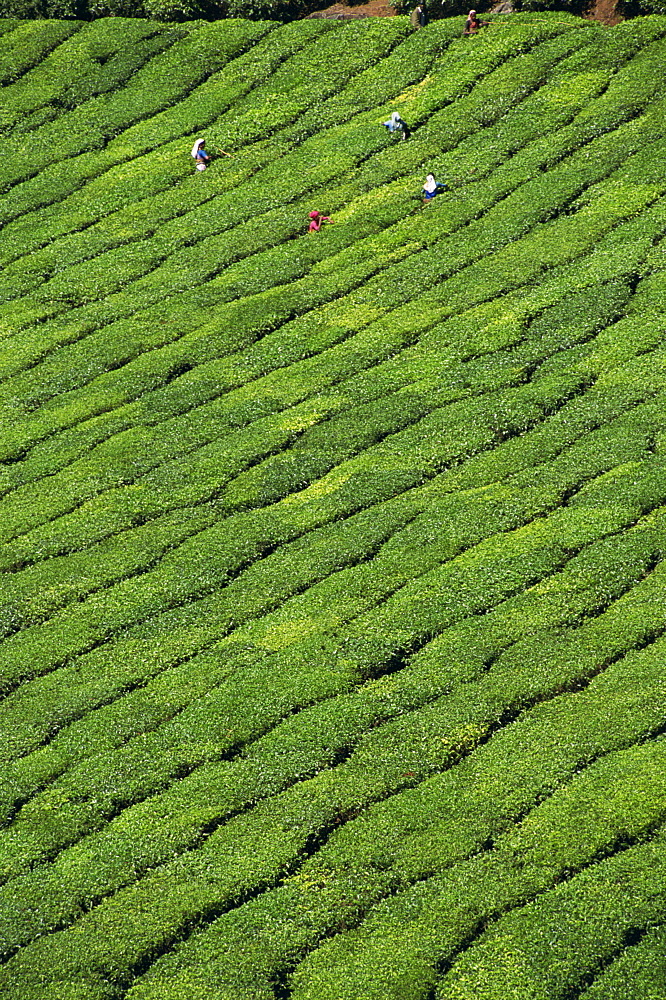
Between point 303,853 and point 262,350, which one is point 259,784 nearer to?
point 303,853

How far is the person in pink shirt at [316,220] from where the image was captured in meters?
44.0

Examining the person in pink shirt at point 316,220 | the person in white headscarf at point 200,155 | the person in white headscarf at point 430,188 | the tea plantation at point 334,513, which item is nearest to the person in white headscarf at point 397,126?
the tea plantation at point 334,513

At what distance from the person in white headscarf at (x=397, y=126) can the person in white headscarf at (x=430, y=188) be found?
330 cm

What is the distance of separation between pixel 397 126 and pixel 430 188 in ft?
13.8

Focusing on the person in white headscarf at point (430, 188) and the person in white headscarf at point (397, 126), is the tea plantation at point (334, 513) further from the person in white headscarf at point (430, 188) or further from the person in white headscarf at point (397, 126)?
the person in white headscarf at point (397, 126)

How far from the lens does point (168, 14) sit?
5428cm

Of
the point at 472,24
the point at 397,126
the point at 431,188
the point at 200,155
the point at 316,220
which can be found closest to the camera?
the point at 431,188

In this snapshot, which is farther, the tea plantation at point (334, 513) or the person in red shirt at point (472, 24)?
the person in red shirt at point (472, 24)

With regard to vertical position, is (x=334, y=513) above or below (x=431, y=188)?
below

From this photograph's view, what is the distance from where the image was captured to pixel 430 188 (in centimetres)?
4397

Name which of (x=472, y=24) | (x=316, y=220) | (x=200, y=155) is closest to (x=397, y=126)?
(x=316, y=220)

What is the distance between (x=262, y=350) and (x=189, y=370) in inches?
93.7

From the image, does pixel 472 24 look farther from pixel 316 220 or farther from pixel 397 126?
pixel 316 220

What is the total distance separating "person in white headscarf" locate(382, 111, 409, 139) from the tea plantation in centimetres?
43
